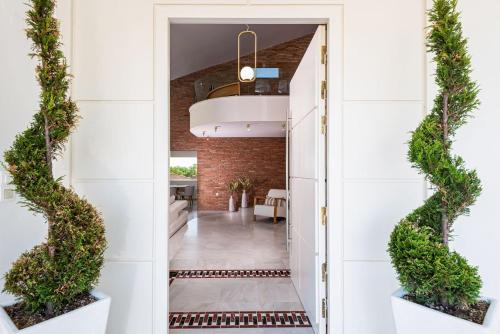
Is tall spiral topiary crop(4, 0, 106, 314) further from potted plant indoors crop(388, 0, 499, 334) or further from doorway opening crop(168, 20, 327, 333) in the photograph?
potted plant indoors crop(388, 0, 499, 334)

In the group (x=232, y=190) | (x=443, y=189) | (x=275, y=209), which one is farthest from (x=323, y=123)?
(x=232, y=190)

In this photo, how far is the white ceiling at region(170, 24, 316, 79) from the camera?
292 inches

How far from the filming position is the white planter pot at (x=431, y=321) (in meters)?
1.24

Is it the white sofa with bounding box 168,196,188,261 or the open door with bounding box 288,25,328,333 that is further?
the white sofa with bounding box 168,196,188,261

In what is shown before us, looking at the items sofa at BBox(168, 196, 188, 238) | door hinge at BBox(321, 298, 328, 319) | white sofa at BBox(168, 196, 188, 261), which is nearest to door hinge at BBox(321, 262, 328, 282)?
door hinge at BBox(321, 298, 328, 319)

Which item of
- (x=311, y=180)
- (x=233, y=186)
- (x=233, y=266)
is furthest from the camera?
(x=233, y=186)

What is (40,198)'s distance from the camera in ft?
4.44

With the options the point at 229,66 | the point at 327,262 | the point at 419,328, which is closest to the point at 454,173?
the point at 419,328

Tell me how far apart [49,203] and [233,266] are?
325 cm

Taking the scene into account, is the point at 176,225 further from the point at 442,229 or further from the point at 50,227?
the point at 442,229

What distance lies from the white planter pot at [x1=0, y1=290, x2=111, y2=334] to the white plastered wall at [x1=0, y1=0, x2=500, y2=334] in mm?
502

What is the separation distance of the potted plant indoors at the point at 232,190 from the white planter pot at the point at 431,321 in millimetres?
8800

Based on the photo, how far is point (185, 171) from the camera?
10898mm

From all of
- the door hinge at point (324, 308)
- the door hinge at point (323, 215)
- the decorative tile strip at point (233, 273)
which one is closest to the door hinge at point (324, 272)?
the door hinge at point (324, 308)
